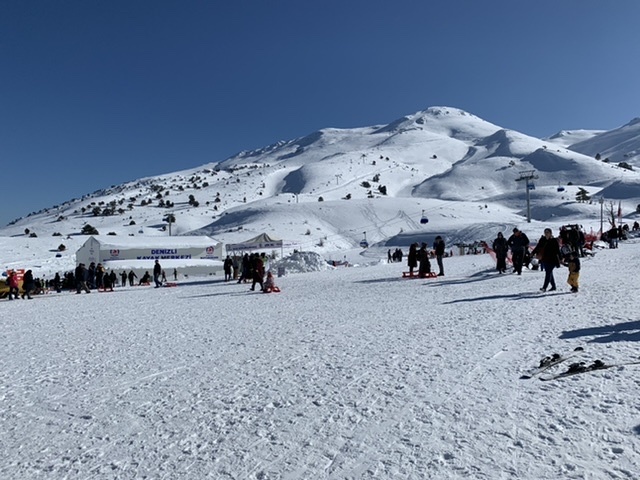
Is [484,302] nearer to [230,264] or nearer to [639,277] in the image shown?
[639,277]

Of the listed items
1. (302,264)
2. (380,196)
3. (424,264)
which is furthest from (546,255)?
(380,196)

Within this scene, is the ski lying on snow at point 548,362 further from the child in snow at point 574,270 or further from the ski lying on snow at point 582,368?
the child in snow at point 574,270

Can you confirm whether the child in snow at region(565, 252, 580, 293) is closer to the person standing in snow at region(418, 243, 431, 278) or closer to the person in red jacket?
the person standing in snow at region(418, 243, 431, 278)

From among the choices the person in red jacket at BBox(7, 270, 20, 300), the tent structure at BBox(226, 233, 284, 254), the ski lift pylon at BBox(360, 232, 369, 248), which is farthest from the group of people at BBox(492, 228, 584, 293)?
the ski lift pylon at BBox(360, 232, 369, 248)

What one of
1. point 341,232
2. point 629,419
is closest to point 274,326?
point 629,419

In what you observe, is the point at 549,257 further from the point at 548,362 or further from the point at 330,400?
the point at 330,400

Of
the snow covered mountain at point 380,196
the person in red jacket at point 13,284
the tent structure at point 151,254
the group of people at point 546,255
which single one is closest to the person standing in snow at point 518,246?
the group of people at point 546,255

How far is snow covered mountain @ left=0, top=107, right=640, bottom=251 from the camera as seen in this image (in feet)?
241

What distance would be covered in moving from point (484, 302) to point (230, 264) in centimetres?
1637

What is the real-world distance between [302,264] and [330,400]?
24217 millimetres

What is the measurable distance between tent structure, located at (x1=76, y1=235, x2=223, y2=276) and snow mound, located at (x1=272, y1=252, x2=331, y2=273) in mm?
11543

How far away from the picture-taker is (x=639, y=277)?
1240 centimetres

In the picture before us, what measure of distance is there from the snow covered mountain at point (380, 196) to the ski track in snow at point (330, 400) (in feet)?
173

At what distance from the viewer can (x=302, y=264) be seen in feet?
94.2
